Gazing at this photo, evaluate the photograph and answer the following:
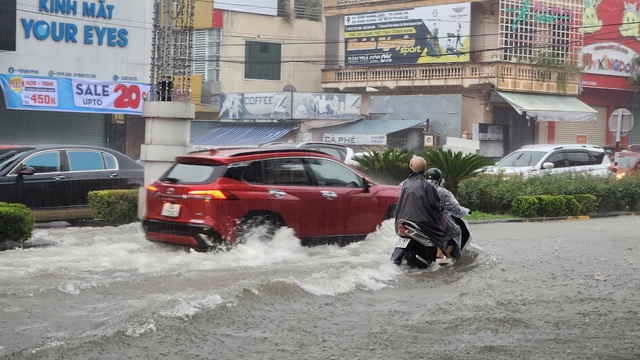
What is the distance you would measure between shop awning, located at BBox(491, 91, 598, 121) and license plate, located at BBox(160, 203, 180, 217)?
30427mm

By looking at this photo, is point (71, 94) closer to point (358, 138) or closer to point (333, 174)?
point (358, 138)

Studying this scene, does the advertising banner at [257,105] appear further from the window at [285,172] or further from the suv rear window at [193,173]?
the suv rear window at [193,173]

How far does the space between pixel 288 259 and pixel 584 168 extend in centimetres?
1642

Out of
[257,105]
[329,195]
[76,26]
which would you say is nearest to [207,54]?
[257,105]

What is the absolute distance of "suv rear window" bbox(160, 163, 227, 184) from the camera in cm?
1293

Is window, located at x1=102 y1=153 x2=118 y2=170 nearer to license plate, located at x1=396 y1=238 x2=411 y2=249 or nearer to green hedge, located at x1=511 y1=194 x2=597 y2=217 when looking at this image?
license plate, located at x1=396 y1=238 x2=411 y2=249

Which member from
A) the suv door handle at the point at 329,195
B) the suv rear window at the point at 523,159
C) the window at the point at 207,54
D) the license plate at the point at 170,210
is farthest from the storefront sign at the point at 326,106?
the license plate at the point at 170,210

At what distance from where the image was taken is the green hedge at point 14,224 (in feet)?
44.4

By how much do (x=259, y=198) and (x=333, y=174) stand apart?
1.56 m

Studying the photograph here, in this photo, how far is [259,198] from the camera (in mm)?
13039

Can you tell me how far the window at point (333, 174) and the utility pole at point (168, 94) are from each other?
3991 millimetres

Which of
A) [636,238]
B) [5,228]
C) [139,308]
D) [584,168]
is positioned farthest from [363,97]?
[139,308]

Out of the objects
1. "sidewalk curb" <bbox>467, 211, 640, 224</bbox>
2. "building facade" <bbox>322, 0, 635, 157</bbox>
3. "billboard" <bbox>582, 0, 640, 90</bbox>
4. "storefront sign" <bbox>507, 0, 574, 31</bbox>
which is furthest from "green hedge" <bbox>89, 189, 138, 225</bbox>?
"billboard" <bbox>582, 0, 640, 90</bbox>

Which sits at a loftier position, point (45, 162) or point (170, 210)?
point (45, 162)
